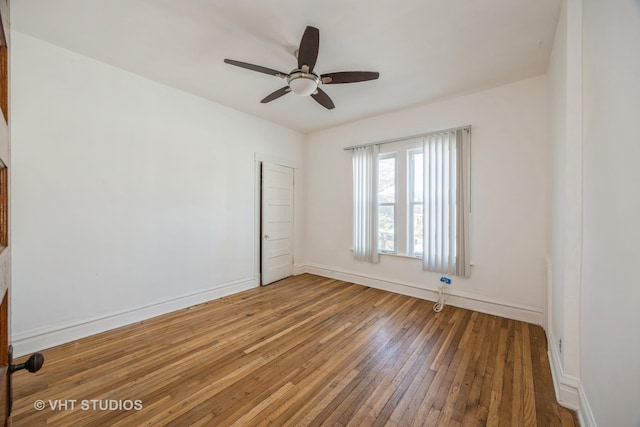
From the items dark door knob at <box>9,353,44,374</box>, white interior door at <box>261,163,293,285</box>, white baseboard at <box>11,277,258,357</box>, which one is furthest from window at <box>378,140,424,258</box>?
dark door knob at <box>9,353,44,374</box>

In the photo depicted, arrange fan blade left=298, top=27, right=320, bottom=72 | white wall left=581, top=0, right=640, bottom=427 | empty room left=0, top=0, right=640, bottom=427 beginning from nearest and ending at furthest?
white wall left=581, top=0, right=640, bottom=427
empty room left=0, top=0, right=640, bottom=427
fan blade left=298, top=27, right=320, bottom=72

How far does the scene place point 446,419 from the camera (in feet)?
5.22

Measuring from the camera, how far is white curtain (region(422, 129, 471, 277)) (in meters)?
3.29

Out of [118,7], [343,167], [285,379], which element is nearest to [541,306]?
[285,379]

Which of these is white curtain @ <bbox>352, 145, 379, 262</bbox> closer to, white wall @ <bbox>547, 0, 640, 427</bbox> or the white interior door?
the white interior door

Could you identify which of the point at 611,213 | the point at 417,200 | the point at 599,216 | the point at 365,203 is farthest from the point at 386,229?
the point at 611,213

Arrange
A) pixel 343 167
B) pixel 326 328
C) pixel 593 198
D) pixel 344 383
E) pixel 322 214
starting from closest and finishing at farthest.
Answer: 1. pixel 593 198
2. pixel 344 383
3. pixel 326 328
4. pixel 343 167
5. pixel 322 214

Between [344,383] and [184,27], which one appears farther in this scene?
[184,27]

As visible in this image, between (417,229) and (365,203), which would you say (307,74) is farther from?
(417,229)

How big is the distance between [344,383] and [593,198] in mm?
1999

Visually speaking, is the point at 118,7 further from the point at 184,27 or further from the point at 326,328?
the point at 326,328

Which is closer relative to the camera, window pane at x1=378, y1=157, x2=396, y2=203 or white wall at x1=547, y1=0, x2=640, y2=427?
white wall at x1=547, y1=0, x2=640, y2=427

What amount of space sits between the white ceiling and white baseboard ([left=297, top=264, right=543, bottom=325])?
2672 millimetres

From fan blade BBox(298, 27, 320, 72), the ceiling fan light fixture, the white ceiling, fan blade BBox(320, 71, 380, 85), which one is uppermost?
the white ceiling
